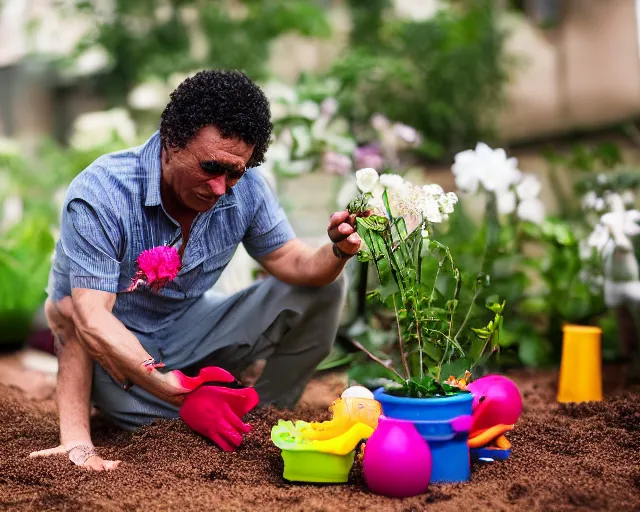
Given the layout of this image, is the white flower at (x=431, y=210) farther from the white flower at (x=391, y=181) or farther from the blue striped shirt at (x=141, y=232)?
the blue striped shirt at (x=141, y=232)

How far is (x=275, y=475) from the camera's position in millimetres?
1756

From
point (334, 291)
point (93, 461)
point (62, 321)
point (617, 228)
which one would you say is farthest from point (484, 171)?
point (93, 461)

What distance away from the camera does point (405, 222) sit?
180 cm

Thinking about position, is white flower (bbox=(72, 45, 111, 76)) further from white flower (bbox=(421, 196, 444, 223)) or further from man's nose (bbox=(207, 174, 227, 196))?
white flower (bbox=(421, 196, 444, 223))

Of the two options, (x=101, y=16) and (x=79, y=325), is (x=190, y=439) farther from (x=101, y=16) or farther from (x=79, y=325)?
(x=101, y=16)

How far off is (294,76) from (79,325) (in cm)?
532

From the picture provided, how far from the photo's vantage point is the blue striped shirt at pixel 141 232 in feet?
6.25

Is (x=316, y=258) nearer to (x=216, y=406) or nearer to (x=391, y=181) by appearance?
(x=391, y=181)

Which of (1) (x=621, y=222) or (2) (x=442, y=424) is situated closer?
(2) (x=442, y=424)

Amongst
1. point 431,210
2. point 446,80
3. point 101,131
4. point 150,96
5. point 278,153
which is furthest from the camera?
point 150,96

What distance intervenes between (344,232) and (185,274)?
54 centimetres

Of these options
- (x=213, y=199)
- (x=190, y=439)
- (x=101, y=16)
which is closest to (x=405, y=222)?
(x=213, y=199)

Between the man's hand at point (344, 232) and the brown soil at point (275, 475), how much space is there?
1.67 ft

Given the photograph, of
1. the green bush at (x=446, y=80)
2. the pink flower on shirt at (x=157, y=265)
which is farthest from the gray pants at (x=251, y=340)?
the green bush at (x=446, y=80)
